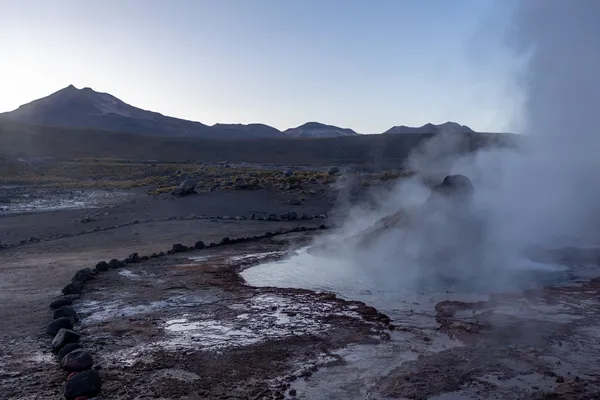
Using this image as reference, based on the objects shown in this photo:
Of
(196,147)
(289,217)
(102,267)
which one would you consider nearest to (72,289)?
(102,267)

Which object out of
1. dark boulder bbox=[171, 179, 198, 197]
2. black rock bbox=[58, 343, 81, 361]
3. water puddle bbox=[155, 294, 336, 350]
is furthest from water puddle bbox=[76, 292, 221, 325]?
dark boulder bbox=[171, 179, 198, 197]

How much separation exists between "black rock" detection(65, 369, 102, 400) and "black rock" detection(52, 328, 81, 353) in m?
1.33

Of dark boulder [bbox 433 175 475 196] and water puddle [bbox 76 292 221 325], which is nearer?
water puddle [bbox 76 292 221 325]

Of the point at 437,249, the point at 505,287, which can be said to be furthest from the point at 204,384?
the point at 437,249

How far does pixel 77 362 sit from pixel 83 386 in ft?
2.23

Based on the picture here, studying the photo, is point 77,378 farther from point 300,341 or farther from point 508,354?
point 508,354

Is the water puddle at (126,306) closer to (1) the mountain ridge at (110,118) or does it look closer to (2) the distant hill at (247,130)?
(1) the mountain ridge at (110,118)

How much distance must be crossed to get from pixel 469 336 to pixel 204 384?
11.2 ft

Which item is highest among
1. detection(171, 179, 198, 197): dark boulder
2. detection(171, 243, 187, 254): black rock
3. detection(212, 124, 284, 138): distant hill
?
detection(212, 124, 284, 138): distant hill

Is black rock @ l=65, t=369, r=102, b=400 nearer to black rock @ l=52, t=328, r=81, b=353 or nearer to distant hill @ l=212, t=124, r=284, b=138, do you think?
black rock @ l=52, t=328, r=81, b=353

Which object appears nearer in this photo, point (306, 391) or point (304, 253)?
point (306, 391)

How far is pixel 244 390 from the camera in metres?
5.60

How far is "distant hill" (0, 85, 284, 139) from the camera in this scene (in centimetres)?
13325

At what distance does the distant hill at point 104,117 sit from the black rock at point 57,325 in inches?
4848
